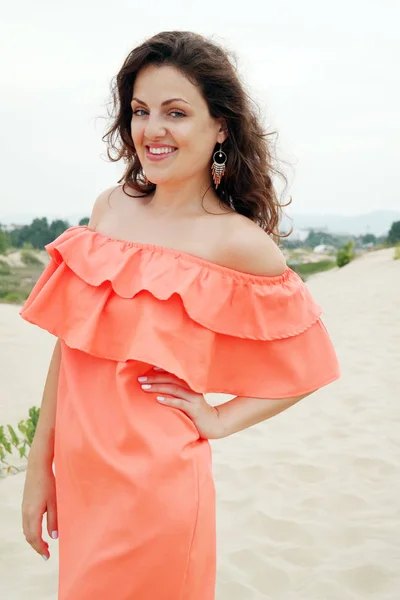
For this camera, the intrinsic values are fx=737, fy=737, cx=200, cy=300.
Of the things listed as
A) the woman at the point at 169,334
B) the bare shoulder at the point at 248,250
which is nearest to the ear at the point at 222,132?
the woman at the point at 169,334

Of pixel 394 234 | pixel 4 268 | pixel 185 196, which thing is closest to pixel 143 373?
pixel 185 196

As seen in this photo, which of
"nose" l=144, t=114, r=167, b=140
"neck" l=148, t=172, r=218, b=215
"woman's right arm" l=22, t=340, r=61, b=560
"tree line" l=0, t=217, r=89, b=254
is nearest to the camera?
"nose" l=144, t=114, r=167, b=140

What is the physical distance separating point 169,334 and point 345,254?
1443 centimetres

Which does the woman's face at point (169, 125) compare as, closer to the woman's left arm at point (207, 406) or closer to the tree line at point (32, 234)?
the woman's left arm at point (207, 406)

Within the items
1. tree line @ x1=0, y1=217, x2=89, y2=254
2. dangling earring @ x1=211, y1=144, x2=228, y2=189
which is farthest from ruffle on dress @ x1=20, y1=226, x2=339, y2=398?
tree line @ x1=0, y1=217, x2=89, y2=254

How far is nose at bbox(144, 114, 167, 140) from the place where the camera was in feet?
5.41

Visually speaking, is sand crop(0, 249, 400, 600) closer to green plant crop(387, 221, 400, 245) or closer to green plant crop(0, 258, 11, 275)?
green plant crop(0, 258, 11, 275)

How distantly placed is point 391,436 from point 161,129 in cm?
382

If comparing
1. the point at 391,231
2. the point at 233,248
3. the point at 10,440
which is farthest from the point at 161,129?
the point at 391,231

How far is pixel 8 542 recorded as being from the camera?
3477mm

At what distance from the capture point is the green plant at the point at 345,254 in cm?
1555

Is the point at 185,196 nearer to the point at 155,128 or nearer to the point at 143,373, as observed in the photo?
the point at 155,128

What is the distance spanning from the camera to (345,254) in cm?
1564

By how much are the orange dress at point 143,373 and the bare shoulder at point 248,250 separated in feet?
0.08
